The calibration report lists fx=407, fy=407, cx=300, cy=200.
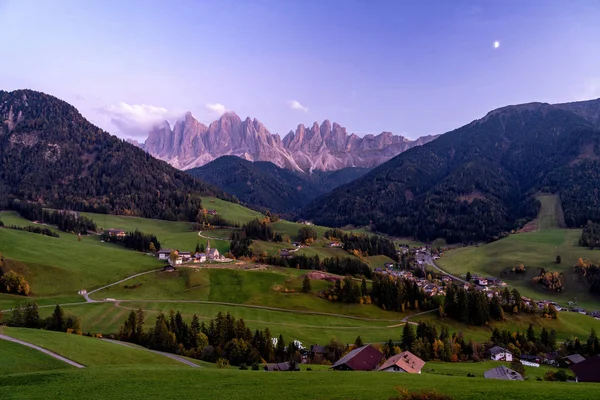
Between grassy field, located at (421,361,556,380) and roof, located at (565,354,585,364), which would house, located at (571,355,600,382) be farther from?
roof, located at (565,354,585,364)

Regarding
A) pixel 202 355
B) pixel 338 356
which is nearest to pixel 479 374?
pixel 338 356

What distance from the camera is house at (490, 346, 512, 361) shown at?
82625 millimetres

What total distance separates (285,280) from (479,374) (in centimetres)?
7604

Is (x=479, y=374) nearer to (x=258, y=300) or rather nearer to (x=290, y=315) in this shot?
(x=290, y=315)

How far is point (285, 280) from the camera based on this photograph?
133 metres

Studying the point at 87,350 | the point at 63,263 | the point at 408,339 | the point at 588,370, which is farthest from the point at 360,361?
the point at 63,263

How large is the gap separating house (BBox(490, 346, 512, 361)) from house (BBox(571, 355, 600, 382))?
17441 mm

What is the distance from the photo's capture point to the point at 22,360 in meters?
47.6

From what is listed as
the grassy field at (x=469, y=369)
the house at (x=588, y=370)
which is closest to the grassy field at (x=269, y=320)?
the grassy field at (x=469, y=369)

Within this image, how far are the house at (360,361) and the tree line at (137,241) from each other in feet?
404

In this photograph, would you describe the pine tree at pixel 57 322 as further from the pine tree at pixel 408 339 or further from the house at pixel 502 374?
the house at pixel 502 374

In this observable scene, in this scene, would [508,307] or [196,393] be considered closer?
[196,393]

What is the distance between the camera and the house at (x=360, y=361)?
64375 millimetres

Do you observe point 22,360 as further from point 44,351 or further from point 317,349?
point 317,349
